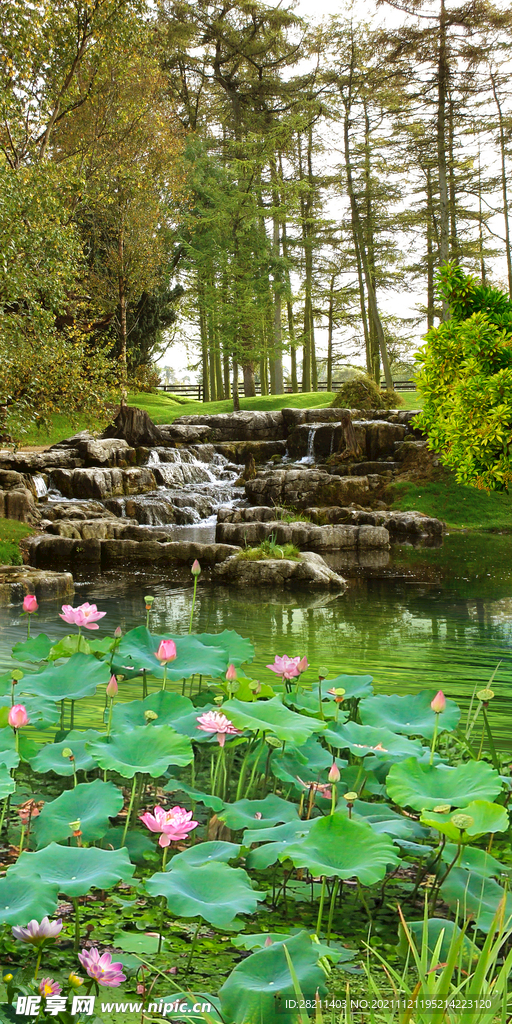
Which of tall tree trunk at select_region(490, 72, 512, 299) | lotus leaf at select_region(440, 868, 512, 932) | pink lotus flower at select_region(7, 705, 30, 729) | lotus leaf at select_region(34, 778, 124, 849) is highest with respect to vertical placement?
tall tree trunk at select_region(490, 72, 512, 299)

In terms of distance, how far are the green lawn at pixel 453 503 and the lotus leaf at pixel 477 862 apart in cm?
1687

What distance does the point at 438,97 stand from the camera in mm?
23609

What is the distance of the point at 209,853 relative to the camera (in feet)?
6.39

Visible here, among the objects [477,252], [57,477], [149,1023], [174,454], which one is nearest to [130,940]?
[149,1023]

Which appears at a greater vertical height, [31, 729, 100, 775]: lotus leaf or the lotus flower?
the lotus flower

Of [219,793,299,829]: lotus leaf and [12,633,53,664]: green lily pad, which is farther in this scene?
[12,633,53,664]: green lily pad

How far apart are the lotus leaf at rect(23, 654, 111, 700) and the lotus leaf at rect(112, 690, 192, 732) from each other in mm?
147

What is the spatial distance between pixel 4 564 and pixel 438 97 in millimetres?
21563

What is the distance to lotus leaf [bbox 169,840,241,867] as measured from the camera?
188 centimetres

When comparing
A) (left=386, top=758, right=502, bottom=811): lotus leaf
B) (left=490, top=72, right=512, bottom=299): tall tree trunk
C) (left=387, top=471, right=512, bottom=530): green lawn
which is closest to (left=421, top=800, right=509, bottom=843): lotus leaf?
(left=386, top=758, right=502, bottom=811): lotus leaf

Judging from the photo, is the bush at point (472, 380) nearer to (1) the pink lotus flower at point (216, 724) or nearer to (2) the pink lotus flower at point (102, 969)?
(1) the pink lotus flower at point (216, 724)

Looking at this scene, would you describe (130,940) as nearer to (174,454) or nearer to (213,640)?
(213,640)

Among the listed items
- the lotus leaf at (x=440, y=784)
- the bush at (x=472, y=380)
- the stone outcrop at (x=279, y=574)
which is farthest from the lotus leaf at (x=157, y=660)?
the stone outcrop at (x=279, y=574)

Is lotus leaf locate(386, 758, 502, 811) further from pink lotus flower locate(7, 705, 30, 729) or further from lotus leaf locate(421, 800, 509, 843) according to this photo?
pink lotus flower locate(7, 705, 30, 729)
